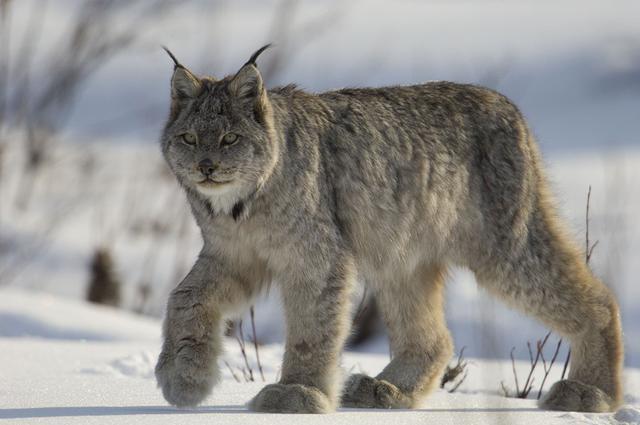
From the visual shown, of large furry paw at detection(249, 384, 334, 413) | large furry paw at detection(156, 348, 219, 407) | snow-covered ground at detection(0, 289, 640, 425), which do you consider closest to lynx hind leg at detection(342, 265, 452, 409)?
snow-covered ground at detection(0, 289, 640, 425)

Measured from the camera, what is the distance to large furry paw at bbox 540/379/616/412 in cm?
549

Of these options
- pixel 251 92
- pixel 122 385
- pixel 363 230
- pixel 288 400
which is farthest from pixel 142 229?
pixel 288 400

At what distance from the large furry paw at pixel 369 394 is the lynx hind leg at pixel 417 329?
8.3 inches

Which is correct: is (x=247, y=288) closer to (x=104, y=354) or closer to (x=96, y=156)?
(x=104, y=354)

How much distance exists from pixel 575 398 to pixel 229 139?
70.3 inches

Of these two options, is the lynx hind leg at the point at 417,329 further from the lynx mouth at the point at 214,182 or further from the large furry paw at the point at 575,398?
the lynx mouth at the point at 214,182

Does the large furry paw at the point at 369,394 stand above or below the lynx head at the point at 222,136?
below

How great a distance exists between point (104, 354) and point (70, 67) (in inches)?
208

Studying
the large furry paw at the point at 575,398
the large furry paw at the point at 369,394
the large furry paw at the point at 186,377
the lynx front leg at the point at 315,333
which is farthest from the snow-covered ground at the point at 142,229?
the large furry paw at the point at 186,377

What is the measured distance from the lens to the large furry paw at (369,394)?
18.0 ft

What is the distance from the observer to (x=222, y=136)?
5.16 m

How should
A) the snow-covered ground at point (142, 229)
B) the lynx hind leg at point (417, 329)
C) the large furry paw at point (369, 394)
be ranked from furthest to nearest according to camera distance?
the snow-covered ground at point (142, 229) → the lynx hind leg at point (417, 329) → the large furry paw at point (369, 394)

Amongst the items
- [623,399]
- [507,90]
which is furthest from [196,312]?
[507,90]

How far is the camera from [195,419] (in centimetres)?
459
